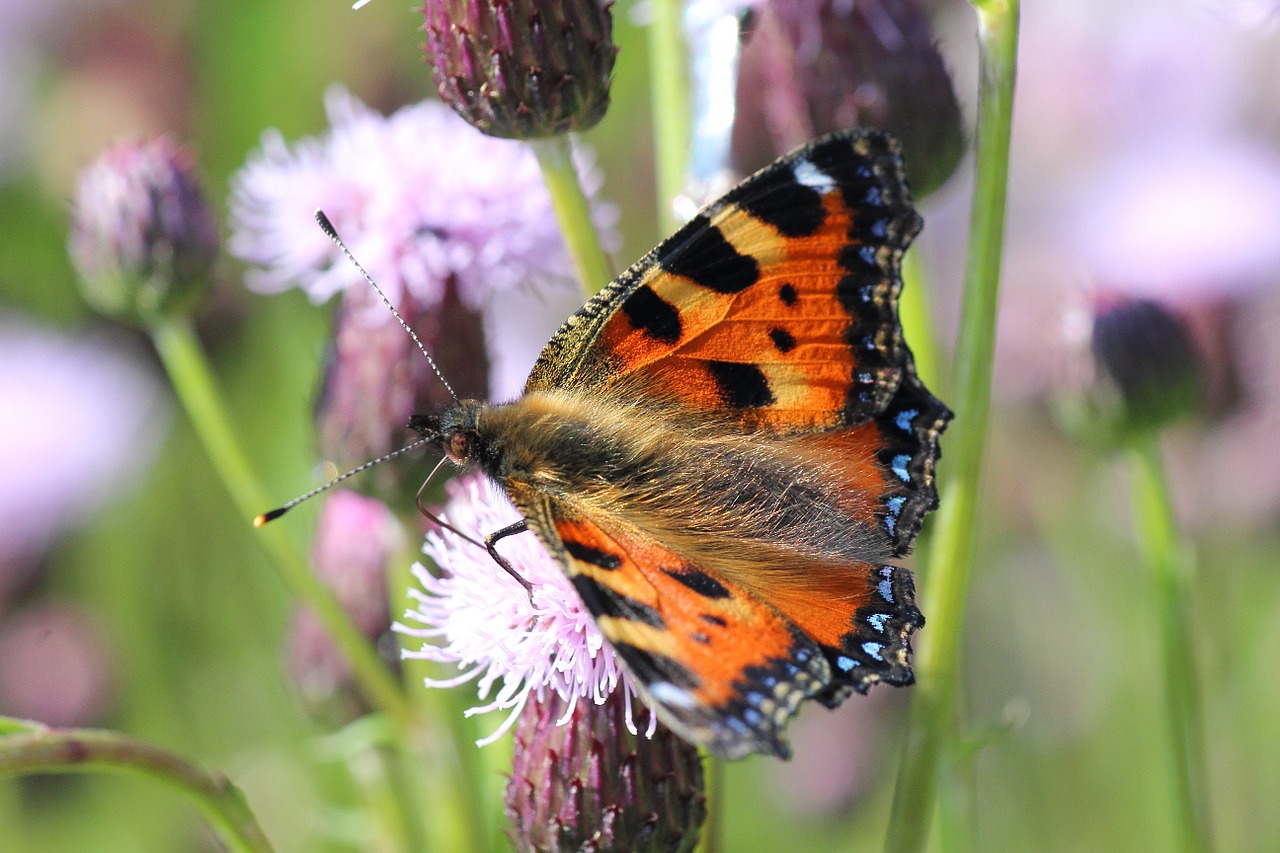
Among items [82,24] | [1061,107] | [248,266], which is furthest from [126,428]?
[1061,107]

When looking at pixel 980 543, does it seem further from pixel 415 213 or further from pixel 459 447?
pixel 459 447

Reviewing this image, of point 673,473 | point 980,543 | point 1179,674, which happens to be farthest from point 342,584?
point 980,543

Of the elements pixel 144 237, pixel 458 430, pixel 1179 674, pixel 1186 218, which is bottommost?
pixel 1179 674

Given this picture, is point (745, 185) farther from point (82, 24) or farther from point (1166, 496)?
point (82, 24)

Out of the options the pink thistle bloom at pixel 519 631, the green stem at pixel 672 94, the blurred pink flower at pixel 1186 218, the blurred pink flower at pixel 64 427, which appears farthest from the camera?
the blurred pink flower at pixel 64 427

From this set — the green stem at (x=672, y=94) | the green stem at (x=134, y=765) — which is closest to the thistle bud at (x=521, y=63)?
the green stem at (x=672, y=94)

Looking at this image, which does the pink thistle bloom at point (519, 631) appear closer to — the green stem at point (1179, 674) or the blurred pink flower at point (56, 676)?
the green stem at point (1179, 674)
